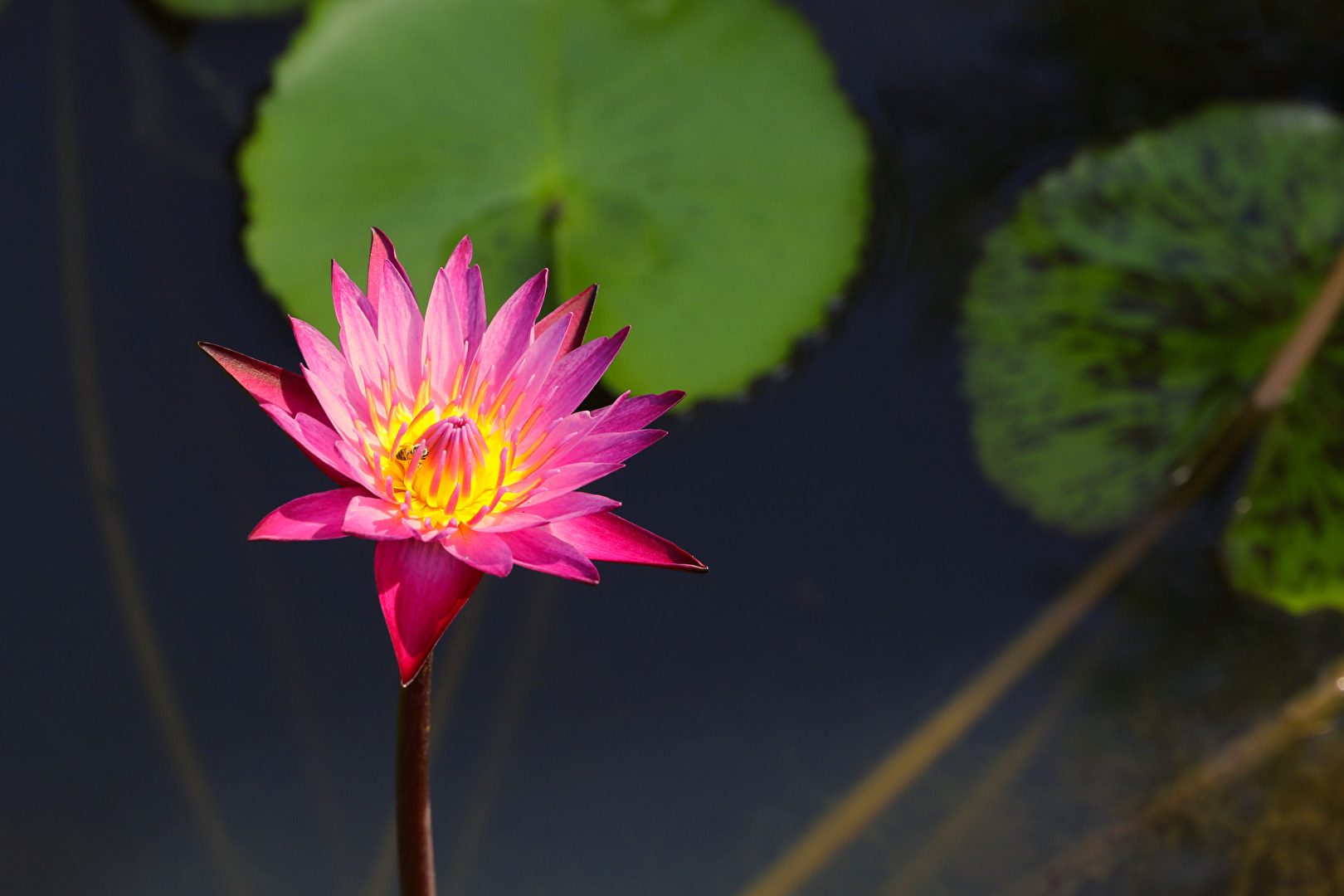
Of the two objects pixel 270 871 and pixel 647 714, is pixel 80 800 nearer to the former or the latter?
pixel 270 871

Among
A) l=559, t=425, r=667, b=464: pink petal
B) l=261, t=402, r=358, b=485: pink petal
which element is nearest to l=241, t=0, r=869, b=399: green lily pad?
l=559, t=425, r=667, b=464: pink petal

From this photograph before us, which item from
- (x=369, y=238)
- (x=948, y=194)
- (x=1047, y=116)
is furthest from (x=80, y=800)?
(x=1047, y=116)

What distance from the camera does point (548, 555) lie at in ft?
4.18

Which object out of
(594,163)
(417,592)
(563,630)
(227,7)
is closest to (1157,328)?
(594,163)

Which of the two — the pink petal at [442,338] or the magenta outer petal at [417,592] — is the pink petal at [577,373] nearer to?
the pink petal at [442,338]

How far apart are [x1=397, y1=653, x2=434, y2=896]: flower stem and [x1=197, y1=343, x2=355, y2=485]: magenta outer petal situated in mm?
290

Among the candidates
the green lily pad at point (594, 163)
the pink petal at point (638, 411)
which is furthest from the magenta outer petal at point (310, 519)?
the green lily pad at point (594, 163)

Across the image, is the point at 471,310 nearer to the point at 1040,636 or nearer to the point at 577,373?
the point at 577,373

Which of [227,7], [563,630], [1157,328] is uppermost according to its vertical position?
[227,7]

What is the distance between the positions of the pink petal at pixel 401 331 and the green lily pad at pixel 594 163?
36.5 inches

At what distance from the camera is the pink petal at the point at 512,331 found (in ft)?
4.68

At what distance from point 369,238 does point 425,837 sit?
4.85 feet

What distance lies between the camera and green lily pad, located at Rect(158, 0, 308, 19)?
2750mm

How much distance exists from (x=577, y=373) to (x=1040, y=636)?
1696 mm
